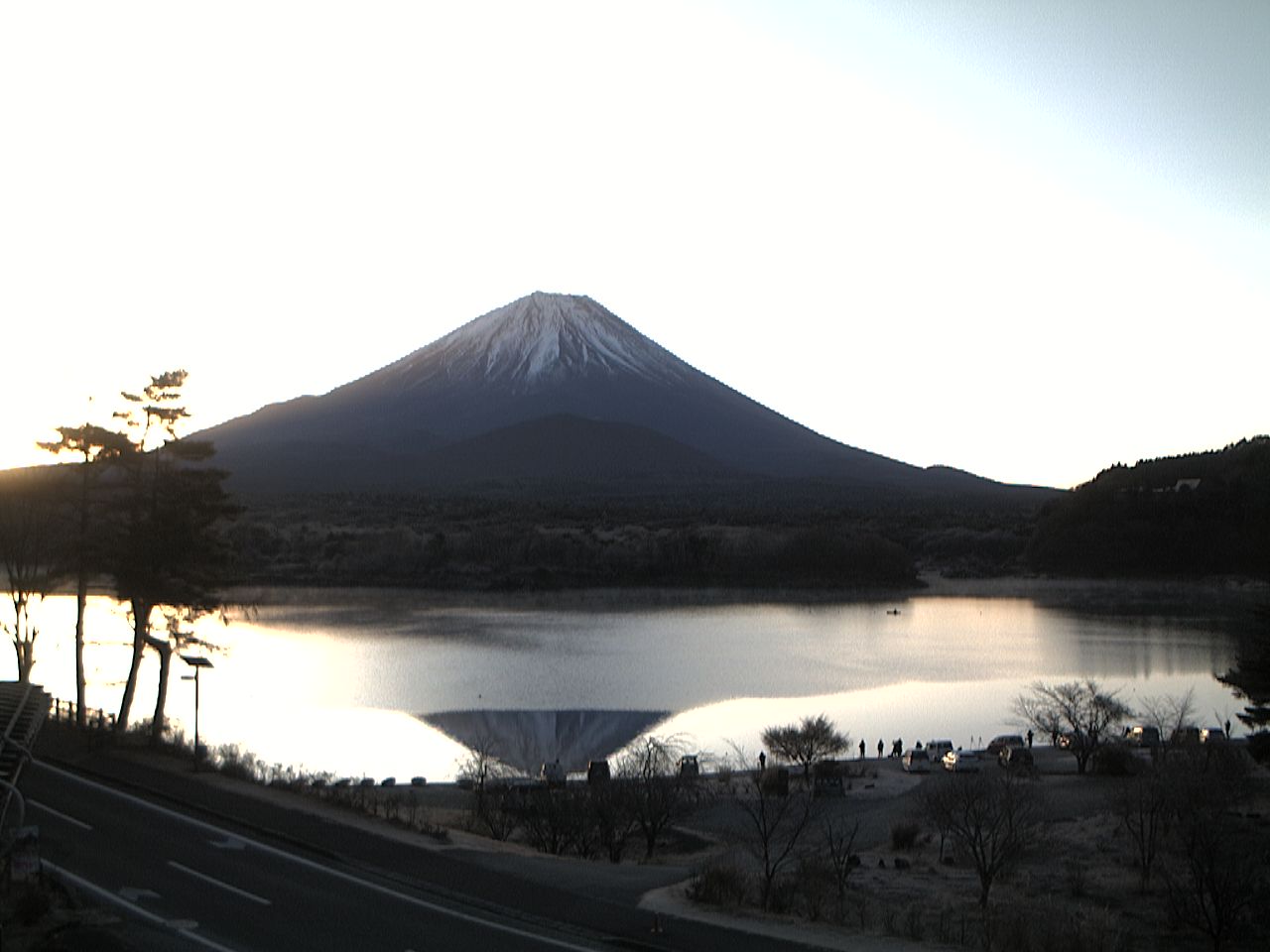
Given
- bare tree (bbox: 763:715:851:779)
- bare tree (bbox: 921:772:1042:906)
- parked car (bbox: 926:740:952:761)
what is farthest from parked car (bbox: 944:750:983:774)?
bare tree (bbox: 921:772:1042:906)

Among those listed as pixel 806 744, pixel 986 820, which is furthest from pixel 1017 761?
pixel 986 820

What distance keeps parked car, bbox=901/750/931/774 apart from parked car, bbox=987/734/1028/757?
1.20 metres

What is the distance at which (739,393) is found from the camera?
510 ft

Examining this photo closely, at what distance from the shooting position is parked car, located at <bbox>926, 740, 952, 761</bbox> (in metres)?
23.3

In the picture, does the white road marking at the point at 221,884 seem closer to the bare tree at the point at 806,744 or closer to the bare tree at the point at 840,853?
the bare tree at the point at 840,853

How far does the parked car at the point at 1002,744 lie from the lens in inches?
920

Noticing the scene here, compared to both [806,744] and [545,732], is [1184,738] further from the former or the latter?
[545,732]

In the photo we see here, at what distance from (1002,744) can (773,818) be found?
8.53 m

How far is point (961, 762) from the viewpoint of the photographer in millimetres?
21141

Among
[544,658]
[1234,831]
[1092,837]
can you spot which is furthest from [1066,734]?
[544,658]

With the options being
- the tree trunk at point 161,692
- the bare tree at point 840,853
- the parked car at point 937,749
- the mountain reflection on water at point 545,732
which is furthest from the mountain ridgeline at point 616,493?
the bare tree at point 840,853

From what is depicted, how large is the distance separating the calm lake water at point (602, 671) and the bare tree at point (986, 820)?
8626 mm

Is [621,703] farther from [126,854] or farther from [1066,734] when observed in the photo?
[126,854]

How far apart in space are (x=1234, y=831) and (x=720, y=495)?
313 ft
